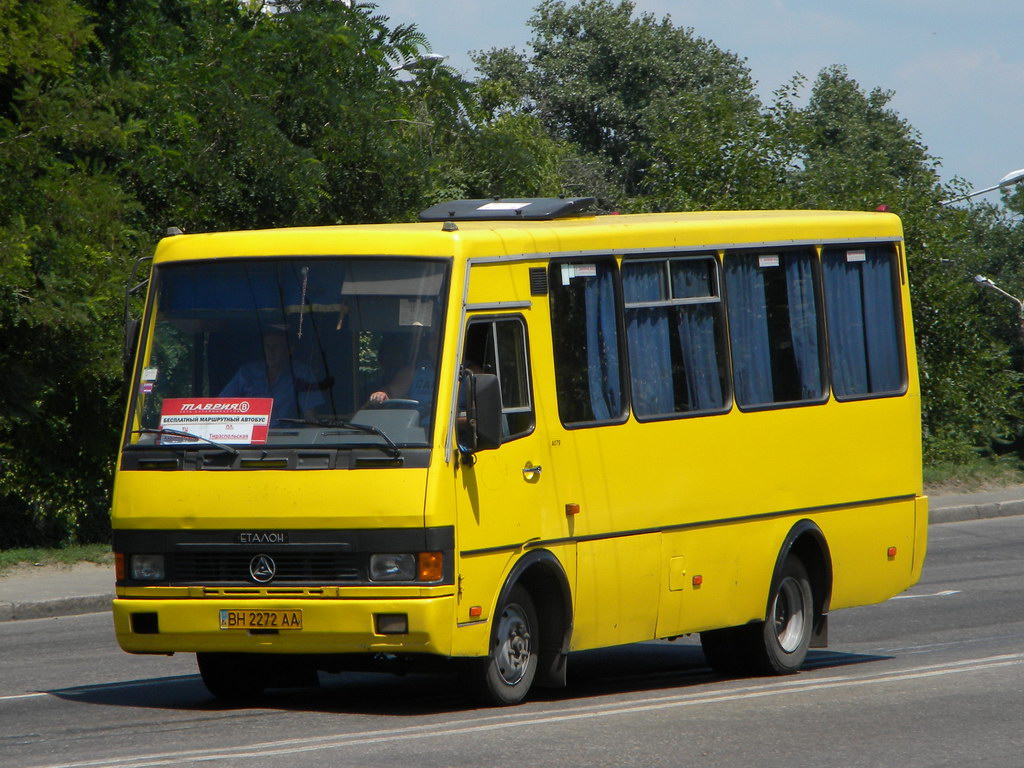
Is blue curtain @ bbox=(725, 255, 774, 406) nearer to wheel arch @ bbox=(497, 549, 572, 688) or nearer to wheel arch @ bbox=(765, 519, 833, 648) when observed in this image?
wheel arch @ bbox=(765, 519, 833, 648)

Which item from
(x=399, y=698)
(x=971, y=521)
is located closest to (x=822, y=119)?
Answer: (x=971, y=521)

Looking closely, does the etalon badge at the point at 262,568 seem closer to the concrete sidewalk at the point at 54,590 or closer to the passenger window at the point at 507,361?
the passenger window at the point at 507,361

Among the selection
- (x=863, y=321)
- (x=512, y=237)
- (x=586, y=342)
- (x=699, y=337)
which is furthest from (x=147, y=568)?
(x=863, y=321)

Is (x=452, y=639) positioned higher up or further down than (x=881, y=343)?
further down

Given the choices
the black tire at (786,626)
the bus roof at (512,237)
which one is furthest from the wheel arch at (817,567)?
the bus roof at (512,237)

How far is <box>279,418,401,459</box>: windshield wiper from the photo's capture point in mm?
9078

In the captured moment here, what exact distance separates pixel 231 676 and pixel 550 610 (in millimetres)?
1834

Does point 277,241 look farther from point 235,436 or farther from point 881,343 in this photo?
point 881,343

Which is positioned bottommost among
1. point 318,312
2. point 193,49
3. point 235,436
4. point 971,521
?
point 971,521

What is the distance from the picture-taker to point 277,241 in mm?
9836

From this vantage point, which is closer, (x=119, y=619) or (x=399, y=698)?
(x=119, y=619)

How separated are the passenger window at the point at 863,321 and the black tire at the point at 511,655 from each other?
141 inches

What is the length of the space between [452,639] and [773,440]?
3.49 metres

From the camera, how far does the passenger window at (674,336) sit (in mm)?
10836
